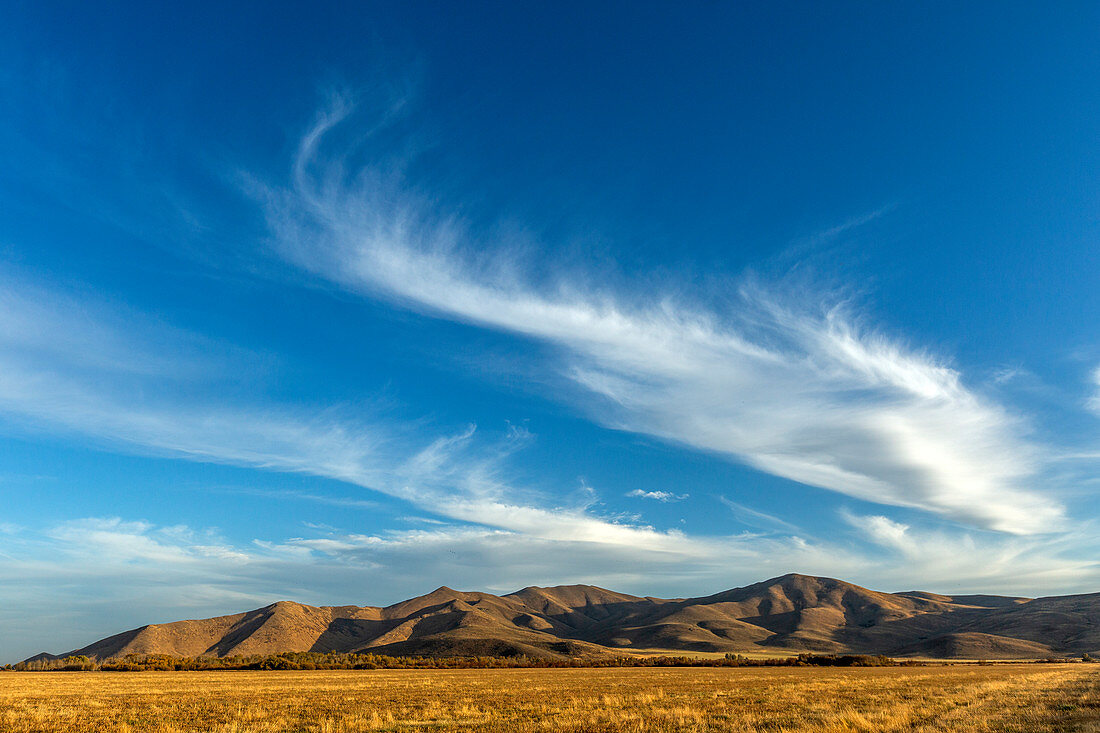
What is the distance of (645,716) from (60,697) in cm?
3851

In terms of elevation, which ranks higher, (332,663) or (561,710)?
(561,710)

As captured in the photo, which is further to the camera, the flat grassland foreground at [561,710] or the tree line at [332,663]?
the tree line at [332,663]

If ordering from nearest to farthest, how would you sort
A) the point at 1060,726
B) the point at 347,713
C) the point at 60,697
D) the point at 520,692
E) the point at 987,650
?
the point at 1060,726 < the point at 347,713 < the point at 60,697 < the point at 520,692 < the point at 987,650

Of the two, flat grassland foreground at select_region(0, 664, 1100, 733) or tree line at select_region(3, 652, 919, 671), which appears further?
tree line at select_region(3, 652, 919, 671)

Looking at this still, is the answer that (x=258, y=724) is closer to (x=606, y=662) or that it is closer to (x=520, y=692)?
(x=520, y=692)

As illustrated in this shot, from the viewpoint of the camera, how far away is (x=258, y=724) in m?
27.0

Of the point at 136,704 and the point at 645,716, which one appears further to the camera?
the point at 136,704

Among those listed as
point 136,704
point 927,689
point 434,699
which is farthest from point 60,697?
point 927,689

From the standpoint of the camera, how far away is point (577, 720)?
90.0 feet

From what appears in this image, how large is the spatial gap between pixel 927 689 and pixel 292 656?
332 ft

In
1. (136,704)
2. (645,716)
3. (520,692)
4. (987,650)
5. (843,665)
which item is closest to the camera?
(645,716)

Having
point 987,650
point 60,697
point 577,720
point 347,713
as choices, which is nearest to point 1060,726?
point 577,720

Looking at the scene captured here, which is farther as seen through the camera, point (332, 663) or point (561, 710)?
point (332, 663)

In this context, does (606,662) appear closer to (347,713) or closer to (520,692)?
(520,692)
